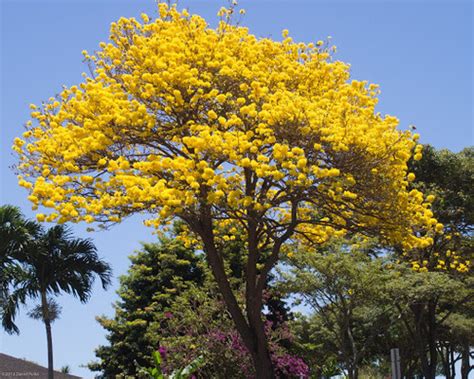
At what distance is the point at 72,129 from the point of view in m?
14.2

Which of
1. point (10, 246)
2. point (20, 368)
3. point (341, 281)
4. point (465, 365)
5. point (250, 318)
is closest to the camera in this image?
point (250, 318)

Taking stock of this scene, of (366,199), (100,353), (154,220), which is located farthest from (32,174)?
(100,353)

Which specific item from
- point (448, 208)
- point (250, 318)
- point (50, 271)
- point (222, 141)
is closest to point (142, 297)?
point (50, 271)

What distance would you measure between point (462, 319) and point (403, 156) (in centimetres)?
2138

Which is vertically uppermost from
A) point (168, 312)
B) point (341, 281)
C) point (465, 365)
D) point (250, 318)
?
point (465, 365)

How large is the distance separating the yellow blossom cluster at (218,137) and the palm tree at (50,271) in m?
11.2

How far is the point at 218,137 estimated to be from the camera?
40.3 feet

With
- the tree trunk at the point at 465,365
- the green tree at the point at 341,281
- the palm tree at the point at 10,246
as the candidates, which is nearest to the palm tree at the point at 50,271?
the palm tree at the point at 10,246

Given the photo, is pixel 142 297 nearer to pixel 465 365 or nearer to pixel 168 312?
pixel 168 312

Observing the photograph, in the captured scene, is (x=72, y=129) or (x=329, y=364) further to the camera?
(x=329, y=364)

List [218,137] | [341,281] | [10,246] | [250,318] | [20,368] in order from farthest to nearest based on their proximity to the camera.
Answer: [20,368]
[10,246]
[341,281]
[250,318]
[218,137]

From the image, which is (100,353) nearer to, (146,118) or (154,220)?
(154,220)

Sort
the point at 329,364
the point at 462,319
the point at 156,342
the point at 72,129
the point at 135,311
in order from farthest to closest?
the point at 329,364 < the point at 462,319 < the point at 135,311 < the point at 156,342 < the point at 72,129

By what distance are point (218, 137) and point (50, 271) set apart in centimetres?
1498
